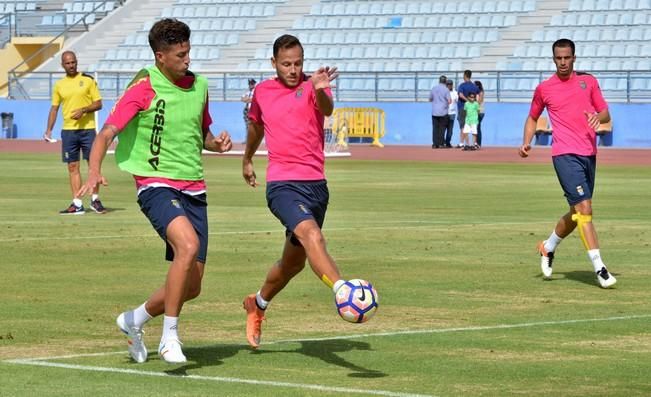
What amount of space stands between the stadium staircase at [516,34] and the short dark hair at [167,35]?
4285cm

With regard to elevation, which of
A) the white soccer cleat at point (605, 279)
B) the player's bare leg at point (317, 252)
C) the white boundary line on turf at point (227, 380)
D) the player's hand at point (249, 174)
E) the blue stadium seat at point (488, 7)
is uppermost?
the blue stadium seat at point (488, 7)

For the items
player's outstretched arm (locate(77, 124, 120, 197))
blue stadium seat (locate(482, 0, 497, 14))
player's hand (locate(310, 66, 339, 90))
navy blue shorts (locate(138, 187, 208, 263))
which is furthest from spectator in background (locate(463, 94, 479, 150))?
player's outstretched arm (locate(77, 124, 120, 197))

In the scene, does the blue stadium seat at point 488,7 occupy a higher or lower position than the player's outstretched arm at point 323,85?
higher

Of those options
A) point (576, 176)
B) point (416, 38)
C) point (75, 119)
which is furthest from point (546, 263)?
point (416, 38)

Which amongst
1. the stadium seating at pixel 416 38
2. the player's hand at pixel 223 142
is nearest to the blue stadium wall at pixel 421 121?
the stadium seating at pixel 416 38

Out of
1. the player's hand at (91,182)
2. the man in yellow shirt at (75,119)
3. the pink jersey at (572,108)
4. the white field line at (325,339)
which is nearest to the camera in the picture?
the white field line at (325,339)

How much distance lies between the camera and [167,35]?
934 cm

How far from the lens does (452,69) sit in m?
52.5

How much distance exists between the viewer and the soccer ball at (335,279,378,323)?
856 cm

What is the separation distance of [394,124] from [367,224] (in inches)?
1226

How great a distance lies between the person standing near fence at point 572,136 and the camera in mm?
14203

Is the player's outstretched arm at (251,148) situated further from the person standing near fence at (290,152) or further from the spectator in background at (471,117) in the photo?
the spectator in background at (471,117)

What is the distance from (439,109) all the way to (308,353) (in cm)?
3778

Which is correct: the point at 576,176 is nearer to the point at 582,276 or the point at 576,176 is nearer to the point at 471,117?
the point at 582,276
